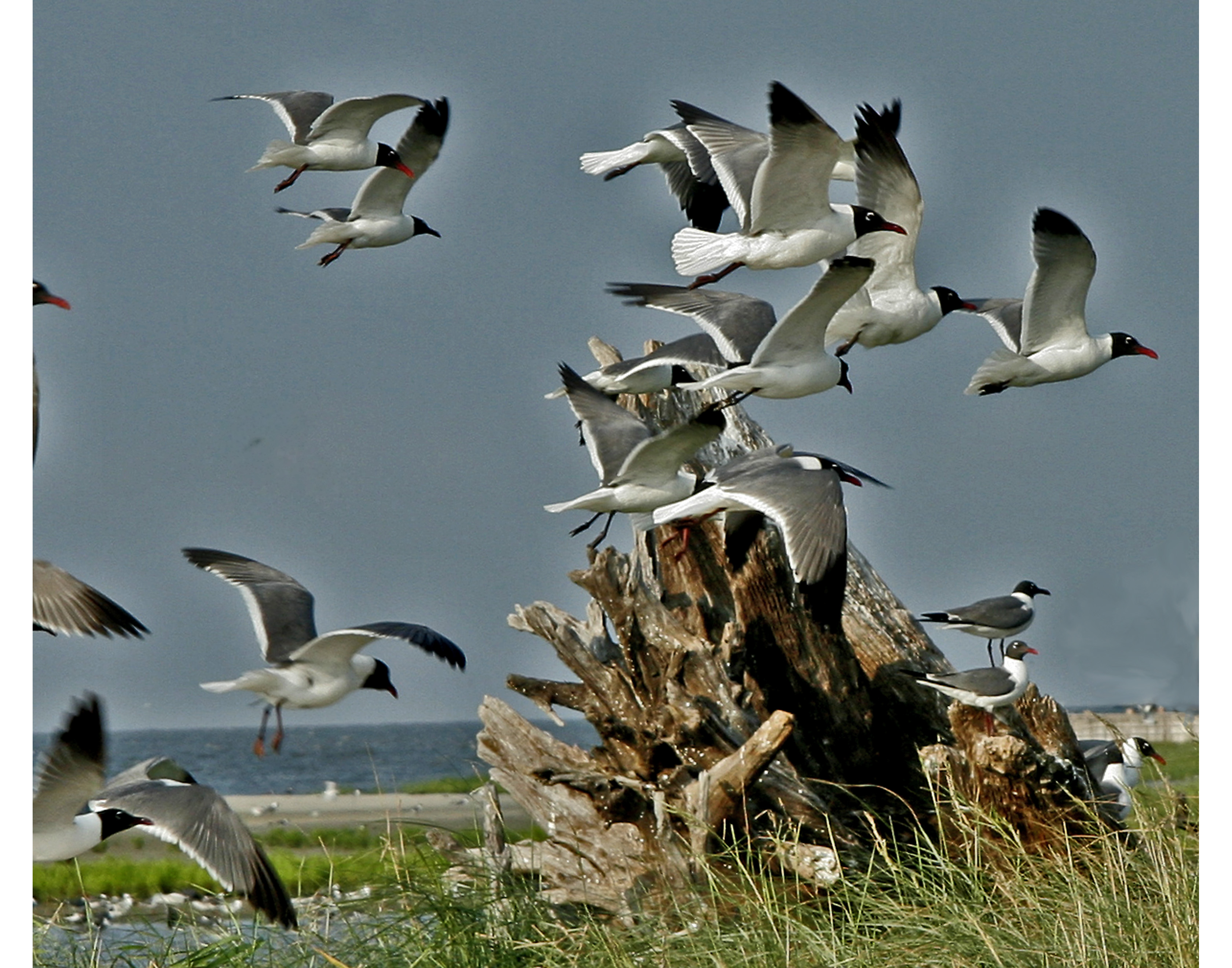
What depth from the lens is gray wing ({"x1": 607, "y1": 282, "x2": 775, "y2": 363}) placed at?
6.83 m

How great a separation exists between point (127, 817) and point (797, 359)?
3257 millimetres

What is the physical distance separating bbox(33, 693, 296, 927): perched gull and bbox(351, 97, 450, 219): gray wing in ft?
10.9

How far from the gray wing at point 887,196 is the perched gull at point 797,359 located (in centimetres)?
70

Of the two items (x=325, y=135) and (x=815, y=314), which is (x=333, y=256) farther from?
(x=815, y=314)

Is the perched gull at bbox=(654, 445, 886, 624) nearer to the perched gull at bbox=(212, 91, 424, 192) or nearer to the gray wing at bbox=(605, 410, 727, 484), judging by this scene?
the gray wing at bbox=(605, 410, 727, 484)

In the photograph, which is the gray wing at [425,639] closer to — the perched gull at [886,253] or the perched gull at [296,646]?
the perched gull at [296,646]

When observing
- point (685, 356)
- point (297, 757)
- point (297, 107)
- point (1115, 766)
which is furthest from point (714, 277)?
point (297, 757)

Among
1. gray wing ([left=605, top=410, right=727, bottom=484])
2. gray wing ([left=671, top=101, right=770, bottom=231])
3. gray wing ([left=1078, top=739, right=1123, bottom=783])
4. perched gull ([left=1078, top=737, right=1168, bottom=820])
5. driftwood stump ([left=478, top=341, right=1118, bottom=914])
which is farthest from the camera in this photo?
gray wing ([left=1078, top=739, right=1123, bottom=783])

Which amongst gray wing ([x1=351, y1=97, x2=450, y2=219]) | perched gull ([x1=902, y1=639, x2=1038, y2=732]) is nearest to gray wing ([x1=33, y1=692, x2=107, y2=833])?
gray wing ([x1=351, y1=97, x2=450, y2=219])

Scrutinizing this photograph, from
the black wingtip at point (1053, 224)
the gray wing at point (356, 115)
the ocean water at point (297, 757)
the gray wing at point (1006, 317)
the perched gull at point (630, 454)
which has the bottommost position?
the ocean water at point (297, 757)

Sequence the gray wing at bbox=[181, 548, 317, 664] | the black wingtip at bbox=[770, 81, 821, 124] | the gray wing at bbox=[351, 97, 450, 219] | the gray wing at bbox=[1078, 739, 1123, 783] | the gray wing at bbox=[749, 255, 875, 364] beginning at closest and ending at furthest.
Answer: the gray wing at bbox=[181, 548, 317, 664] < the gray wing at bbox=[749, 255, 875, 364] < the black wingtip at bbox=[770, 81, 821, 124] < the gray wing at bbox=[351, 97, 450, 219] < the gray wing at bbox=[1078, 739, 1123, 783]

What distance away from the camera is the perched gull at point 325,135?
6637 mm

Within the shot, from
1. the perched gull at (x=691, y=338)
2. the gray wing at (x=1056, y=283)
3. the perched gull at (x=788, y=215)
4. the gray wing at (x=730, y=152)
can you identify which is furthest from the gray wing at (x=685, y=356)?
the gray wing at (x=1056, y=283)

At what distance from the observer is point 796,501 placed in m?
5.72
